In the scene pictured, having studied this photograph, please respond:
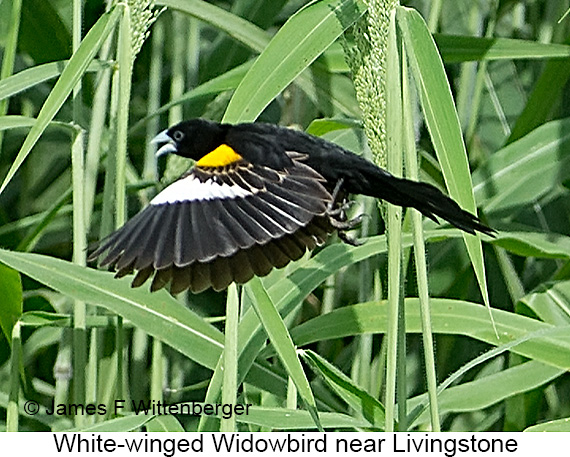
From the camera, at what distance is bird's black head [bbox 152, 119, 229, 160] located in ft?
2.77

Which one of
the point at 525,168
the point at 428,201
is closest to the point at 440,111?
the point at 428,201

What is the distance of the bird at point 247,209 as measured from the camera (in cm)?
66

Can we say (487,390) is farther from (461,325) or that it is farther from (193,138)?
(193,138)

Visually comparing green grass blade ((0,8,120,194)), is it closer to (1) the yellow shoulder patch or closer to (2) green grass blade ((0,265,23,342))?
(1) the yellow shoulder patch

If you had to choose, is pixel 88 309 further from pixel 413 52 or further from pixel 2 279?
pixel 413 52

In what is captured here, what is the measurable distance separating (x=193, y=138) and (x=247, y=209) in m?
0.19

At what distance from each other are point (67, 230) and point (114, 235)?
3.14ft

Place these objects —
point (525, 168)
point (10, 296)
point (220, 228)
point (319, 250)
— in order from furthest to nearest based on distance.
Result: point (319, 250)
point (525, 168)
point (10, 296)
point (220, 228)

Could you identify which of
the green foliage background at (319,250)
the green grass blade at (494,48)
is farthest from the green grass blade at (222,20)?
the green grass blade at (494,48)

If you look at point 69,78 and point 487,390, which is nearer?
point 69,78

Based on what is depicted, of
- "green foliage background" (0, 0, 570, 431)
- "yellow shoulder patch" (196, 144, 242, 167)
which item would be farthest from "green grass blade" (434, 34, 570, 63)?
"yellow shoulder patch" (196, 144, 242, 167)

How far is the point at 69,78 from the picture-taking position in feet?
2.64

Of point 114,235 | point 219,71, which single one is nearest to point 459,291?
point 219,71

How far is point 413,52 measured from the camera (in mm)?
741
